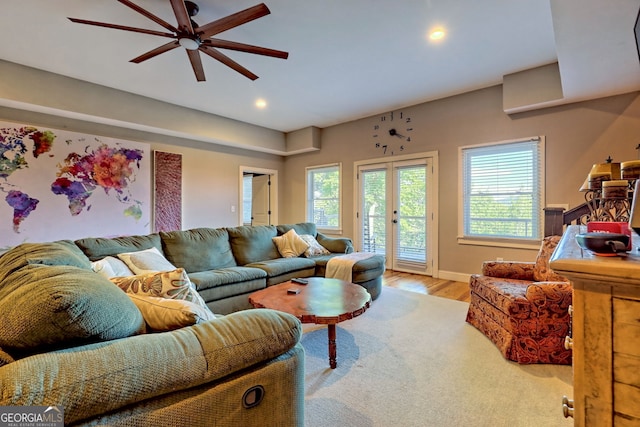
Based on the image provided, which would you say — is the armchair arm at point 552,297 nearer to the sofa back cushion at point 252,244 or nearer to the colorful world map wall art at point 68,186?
the sofa back cushion at point 252,244

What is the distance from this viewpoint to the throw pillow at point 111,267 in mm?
2129

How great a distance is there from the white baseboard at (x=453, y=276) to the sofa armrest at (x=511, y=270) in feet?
5.59

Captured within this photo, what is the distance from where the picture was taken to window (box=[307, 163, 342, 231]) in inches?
245

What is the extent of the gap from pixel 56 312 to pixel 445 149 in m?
4.88

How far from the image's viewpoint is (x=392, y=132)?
17.2ft

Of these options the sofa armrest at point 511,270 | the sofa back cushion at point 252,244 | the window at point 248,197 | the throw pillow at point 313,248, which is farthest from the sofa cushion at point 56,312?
the window at point 248,197

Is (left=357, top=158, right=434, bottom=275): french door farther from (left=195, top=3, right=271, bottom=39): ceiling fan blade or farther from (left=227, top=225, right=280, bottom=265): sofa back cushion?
(left=195, top=3, right=271, bottom=39): ceiling fan blade

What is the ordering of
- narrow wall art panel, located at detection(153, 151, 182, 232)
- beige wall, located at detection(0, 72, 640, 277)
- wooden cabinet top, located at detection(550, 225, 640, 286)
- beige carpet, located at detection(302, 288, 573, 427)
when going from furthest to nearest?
1. narrow wall art panel, located at detection(153, 151, 182, 232)
2. beige wall, located at detection(0, 72, 640, 277)
3. beige carpet, located at detection(302, 288, 573, 427)
4. wooden cabinet top, located at detection(550, 225, 640, 286)

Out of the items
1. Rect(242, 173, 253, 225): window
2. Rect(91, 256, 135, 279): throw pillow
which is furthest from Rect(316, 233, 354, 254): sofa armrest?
Rect(242, 173, 253, 225): window

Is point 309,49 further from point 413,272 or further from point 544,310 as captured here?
point 413,272

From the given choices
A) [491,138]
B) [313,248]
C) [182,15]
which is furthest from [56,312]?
[491,138]

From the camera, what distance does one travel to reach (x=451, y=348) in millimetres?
2379

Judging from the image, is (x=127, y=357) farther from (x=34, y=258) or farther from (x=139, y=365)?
(x=34, y=258)

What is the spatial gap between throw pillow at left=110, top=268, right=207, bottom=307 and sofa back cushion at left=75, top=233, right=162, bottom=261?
1334mm
